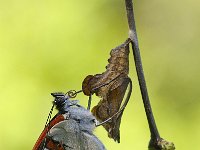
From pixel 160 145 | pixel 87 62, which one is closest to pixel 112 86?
pixel 160 145

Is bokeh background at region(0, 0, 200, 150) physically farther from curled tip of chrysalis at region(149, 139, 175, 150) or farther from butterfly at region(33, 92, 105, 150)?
curled tip of chrysalis at region(149, 139, 175, 150)

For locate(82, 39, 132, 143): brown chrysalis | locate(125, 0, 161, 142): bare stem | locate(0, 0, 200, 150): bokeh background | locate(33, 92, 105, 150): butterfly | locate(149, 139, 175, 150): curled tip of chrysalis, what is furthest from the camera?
locate(0, 0, 200, 150): bokeh background

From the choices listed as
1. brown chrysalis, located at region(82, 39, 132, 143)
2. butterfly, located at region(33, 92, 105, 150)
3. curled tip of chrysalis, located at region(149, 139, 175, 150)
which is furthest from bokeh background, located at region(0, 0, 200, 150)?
curled tip of chrysalis, located at region(149, 139, 175, 150)

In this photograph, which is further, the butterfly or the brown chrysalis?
the butterfly

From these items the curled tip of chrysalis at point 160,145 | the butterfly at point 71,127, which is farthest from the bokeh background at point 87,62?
the curled tip of chrysalis at point 160,145
